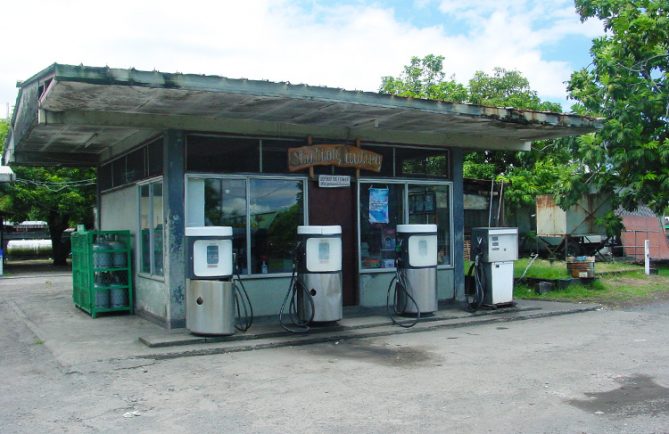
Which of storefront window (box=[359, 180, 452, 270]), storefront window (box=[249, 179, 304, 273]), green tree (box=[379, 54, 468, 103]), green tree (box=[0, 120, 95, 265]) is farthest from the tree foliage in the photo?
green tree (box=[0, 120, 95, 265])

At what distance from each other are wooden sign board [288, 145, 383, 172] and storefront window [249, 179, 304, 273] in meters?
0.39

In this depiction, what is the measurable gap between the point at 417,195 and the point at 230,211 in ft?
12.5

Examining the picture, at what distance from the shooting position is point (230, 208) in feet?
33.4

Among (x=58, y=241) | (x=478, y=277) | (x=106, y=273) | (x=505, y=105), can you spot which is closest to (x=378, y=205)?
(x=478, y=277)

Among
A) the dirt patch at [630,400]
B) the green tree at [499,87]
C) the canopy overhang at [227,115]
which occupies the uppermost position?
the green tree at [499,87]

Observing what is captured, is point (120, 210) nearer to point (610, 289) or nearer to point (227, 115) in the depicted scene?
point (227, 115)

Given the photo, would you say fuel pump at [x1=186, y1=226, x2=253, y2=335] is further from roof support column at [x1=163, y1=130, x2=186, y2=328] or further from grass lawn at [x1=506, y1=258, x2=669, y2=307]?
grass lawn at [x1=506, y1=258, x2=669, y2=307]

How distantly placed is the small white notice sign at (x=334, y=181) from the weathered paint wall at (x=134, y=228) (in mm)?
3189

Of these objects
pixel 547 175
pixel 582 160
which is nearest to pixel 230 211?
pixel 582 160

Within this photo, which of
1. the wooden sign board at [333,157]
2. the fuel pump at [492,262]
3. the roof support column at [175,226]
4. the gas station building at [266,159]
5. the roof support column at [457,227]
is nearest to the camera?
the gas station building at [266,159]

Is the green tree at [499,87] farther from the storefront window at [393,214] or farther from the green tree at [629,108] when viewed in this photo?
the storefront window at [393,214]

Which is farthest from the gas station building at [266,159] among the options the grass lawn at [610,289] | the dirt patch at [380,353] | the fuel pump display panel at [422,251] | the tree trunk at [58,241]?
the tree trunk at [58,241]

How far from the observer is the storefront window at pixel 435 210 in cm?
1198

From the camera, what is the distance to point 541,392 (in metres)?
6.18
